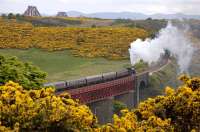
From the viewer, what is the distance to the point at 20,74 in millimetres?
31453

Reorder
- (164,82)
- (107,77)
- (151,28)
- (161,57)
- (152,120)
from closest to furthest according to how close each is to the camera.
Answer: (152,120), (107,77), (164,82), (161,57), (151,28)

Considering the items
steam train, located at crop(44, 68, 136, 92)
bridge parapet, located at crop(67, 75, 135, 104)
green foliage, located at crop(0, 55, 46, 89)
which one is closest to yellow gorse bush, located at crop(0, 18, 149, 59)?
steam train, located at crop(44, 68, 136, 92)

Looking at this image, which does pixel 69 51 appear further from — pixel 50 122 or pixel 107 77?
pixel 50 122

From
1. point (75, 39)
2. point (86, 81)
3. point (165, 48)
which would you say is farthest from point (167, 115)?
point (75, 39)

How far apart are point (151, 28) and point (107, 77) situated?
2366 inches

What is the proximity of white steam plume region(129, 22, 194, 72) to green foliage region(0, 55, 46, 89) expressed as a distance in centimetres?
4345

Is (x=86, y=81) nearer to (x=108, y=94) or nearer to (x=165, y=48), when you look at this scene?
(x=108, y=94)

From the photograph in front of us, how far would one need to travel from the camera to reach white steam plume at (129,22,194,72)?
80938 millimetres

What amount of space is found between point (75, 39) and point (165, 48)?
17235 mm

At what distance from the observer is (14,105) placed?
17578 millimetres

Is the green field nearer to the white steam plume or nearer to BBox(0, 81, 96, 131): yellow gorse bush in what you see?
the white steam plume

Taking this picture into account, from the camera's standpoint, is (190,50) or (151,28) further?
(151,28)

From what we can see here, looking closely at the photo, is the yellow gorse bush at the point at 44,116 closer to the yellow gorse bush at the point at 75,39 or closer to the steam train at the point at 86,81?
the steam train at the point at 86,81

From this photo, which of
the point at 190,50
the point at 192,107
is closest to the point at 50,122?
the point at 192,107
